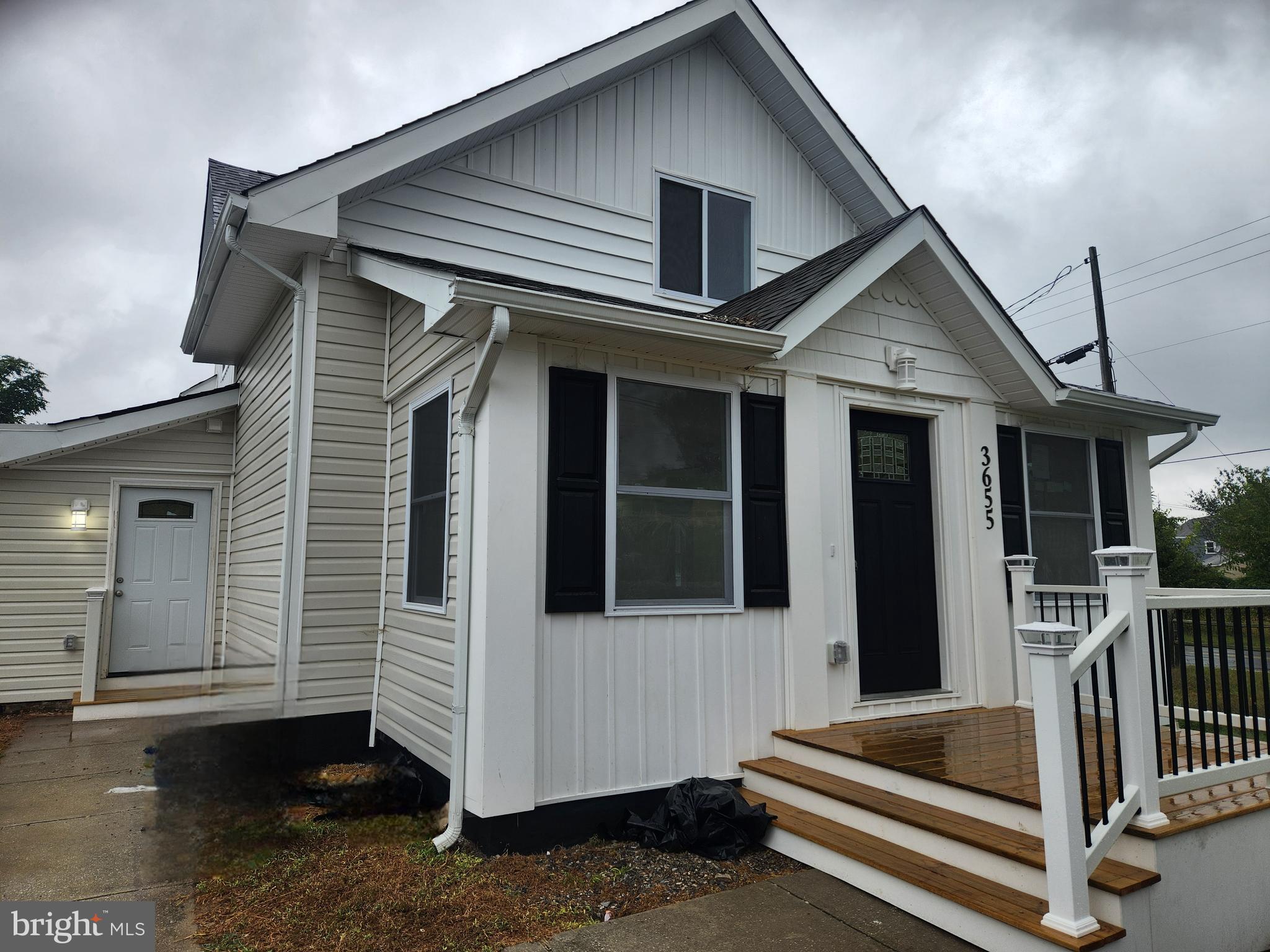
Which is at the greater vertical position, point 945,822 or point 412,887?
point 945,822

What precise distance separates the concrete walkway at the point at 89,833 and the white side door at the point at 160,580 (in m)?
1.67

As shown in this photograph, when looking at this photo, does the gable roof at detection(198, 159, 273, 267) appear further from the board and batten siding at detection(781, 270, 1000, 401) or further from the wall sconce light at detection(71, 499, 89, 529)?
the board and batten siding at detection(781, 270, 1000, 401)

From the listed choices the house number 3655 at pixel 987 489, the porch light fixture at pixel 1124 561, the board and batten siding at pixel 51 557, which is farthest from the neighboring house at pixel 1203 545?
the board and batten siding at pixel 51 557

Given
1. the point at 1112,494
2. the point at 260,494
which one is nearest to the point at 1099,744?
the point at 1112,494

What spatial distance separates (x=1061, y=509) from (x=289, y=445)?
239 inches

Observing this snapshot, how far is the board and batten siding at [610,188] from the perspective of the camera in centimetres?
603

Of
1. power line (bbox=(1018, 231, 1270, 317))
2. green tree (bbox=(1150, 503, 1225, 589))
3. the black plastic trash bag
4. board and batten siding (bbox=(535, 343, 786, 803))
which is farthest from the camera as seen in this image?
green tree (bbox=(1150, 503, 1225, 589))

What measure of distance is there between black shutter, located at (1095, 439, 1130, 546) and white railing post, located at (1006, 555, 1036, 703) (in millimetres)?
1390

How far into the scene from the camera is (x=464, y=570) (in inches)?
163

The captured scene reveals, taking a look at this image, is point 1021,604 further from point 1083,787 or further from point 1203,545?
point 1203,545

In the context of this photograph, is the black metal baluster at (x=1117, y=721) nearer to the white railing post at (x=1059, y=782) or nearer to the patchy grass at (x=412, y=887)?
the white railing post at (x=1059, y=782)

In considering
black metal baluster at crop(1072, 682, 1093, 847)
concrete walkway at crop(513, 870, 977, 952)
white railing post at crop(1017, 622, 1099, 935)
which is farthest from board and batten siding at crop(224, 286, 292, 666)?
black metal baluster at crop(1072, 682, 1093, 847)

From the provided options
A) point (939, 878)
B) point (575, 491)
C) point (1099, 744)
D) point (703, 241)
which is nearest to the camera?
point (1099, 744)

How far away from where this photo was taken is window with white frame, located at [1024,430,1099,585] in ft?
20.5
